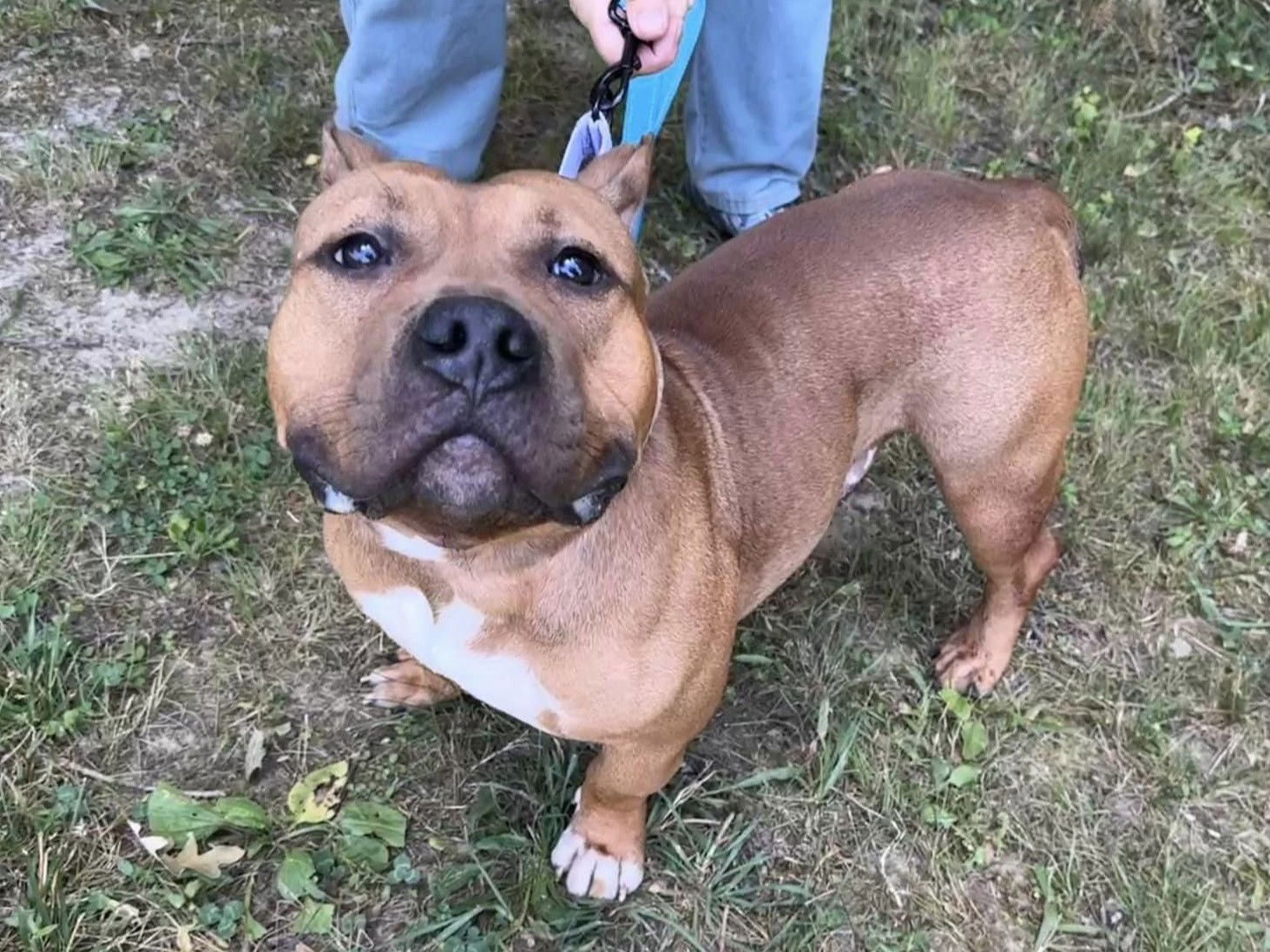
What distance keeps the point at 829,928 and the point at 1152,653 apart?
132 centimetres

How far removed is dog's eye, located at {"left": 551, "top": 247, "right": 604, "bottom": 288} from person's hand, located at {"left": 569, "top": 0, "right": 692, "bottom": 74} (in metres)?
0.69

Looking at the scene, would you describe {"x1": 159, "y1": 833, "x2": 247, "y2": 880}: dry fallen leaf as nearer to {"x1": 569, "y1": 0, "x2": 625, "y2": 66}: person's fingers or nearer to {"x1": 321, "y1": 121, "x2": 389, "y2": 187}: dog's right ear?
{"x1": 321, "y1": 121, "x2": 389, "y2": 187}: dog's right ear

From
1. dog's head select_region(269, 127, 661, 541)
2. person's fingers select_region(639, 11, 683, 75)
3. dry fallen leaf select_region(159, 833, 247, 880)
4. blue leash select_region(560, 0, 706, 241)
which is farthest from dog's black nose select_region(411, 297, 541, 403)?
dry fallen leaf select_region(159, 833, 247, 880)

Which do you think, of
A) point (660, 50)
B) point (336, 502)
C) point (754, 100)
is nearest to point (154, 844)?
point (336, 502)

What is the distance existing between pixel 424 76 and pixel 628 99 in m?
1.07

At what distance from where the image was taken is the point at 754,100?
4.20 meters

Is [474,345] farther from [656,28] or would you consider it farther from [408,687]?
[408,687]

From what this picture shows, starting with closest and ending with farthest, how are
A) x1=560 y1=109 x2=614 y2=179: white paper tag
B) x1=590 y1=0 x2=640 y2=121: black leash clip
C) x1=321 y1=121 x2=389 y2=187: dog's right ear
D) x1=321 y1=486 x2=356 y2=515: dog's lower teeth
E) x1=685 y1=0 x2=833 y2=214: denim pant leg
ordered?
x1=321 y1=486 x2=356 y2=515: dog's lower teeth
x1=321 y1=121 x2=389 y2=187: dog's right ear
x1=590 y1=0 x2=640 y2=121: black leash clip
x1=560 y1=109 x2=614 y2=179: white paper tag
x1=685 y1=0 x2=833 y2=214: denim pant leg

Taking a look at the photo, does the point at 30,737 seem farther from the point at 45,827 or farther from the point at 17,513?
the point at 17,513

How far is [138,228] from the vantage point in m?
4.11

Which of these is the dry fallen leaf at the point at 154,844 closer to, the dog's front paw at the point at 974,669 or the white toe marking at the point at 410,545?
the white toe marking at the point at 410,545

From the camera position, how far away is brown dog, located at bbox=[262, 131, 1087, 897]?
1890 mm

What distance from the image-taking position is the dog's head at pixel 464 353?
6.02ft

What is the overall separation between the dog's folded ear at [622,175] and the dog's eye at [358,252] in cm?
57
